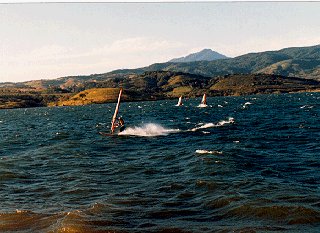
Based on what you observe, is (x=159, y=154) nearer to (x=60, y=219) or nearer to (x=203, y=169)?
(x=203, y=169)

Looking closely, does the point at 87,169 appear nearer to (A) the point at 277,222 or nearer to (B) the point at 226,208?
(B) the point at 226,208

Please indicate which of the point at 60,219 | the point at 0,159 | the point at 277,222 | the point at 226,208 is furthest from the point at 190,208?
the point at 0,159

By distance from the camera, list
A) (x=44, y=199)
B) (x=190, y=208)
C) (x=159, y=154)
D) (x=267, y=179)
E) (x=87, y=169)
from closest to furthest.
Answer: (x=190, y=208) < (x=44, y=199) < (x=267, y=179) < (x=87, y=169) < (x=159, y=154)

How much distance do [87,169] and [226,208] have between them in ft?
46.9

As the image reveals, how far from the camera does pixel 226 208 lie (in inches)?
700

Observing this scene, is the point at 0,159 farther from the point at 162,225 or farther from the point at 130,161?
the point at 162,225

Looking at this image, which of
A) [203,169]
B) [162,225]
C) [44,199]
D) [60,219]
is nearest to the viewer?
[162,225]

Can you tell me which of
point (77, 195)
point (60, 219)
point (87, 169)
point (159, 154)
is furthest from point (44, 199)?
point (159, 154)

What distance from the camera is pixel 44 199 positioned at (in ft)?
68.3

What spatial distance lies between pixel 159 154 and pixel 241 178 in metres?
12.8

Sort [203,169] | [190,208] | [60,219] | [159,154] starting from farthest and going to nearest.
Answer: [159,154], [203,169], [190,208], [60,219]

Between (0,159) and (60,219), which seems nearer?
(60,219)

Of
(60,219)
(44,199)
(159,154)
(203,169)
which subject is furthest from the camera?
(159,154)

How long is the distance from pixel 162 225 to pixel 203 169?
37.1 feet
